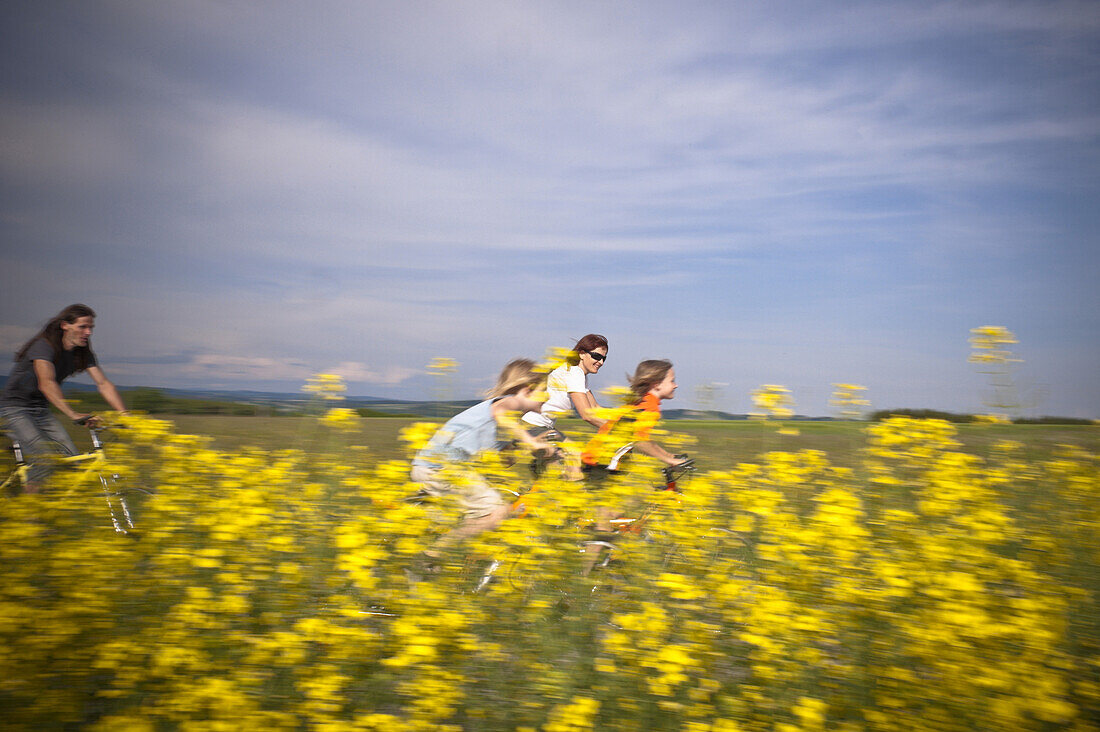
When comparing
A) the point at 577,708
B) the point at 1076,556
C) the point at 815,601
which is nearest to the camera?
the point at 577,708

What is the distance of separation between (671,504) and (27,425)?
4135mm

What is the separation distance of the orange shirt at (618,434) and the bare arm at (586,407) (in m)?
0.08

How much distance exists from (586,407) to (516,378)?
572 mm

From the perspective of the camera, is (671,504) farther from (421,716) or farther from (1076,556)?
(1076,556)

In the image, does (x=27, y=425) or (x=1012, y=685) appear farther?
(x=27, y=425)

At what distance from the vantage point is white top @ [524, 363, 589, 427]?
3793 millimetres

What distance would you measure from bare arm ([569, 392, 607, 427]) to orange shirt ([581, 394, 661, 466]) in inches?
3.1

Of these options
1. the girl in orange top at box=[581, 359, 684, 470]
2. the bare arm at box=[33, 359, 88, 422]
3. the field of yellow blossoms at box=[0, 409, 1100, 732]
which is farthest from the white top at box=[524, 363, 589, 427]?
the bare arm at box=[33, 359, 88, 422]

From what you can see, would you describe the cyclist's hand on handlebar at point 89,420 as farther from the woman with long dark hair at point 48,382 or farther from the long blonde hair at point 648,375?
the long blonde hair at point 648,375

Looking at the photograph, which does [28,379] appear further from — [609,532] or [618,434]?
[609,532]

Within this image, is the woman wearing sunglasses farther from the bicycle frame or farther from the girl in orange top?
the bicycle frame

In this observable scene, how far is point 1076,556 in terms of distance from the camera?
2.91m

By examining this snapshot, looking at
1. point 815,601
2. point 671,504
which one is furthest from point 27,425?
point 815,601

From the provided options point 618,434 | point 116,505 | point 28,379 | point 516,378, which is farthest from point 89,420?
point 618,434
